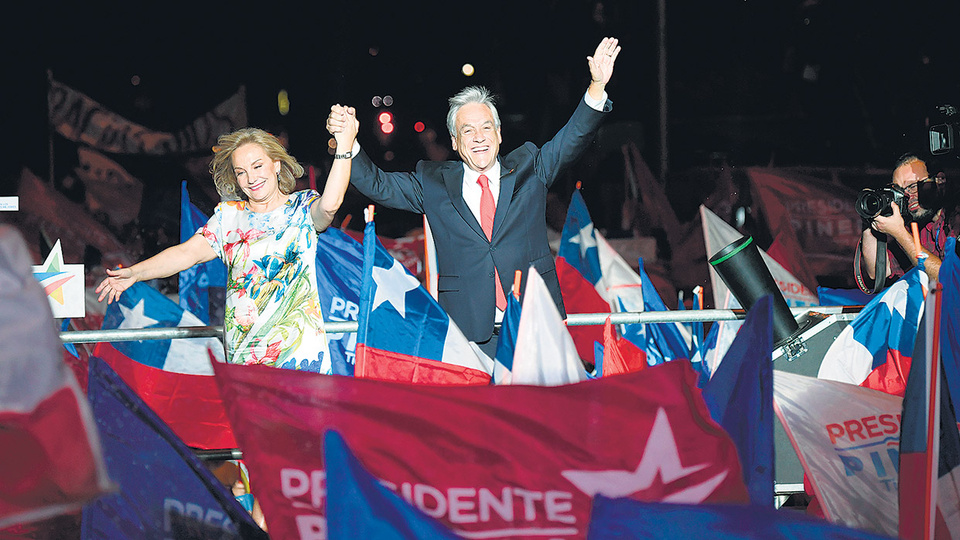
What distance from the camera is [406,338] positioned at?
9.89 ft

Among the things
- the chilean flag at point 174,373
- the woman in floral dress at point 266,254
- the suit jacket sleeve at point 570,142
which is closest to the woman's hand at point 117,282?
the woman in floral dress at point 266,254

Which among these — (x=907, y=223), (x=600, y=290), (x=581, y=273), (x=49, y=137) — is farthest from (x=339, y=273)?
(x=49, y=137)

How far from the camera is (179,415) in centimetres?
474

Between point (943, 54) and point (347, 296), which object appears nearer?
point (347, 296)

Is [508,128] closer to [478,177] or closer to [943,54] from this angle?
[943,54]

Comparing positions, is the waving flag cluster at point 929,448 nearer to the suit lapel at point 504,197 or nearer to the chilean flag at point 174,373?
the suit lapel at point 504,197

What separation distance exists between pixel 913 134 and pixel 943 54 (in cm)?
87

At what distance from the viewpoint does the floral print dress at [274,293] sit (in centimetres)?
323

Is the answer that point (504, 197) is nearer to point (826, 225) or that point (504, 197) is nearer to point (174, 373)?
point (174, 373)

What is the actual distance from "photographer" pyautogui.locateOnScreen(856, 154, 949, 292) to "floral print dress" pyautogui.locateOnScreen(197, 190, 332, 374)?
6.95 feet

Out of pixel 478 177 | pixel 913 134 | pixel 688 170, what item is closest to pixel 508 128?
pixel 688 170

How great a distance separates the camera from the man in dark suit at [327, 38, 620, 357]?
3545 millimetres

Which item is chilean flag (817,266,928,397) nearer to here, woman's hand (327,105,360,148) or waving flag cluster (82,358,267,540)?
woman's hand (327,105,360,148)

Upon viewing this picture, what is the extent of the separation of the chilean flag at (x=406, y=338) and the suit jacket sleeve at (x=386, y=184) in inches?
17.9
